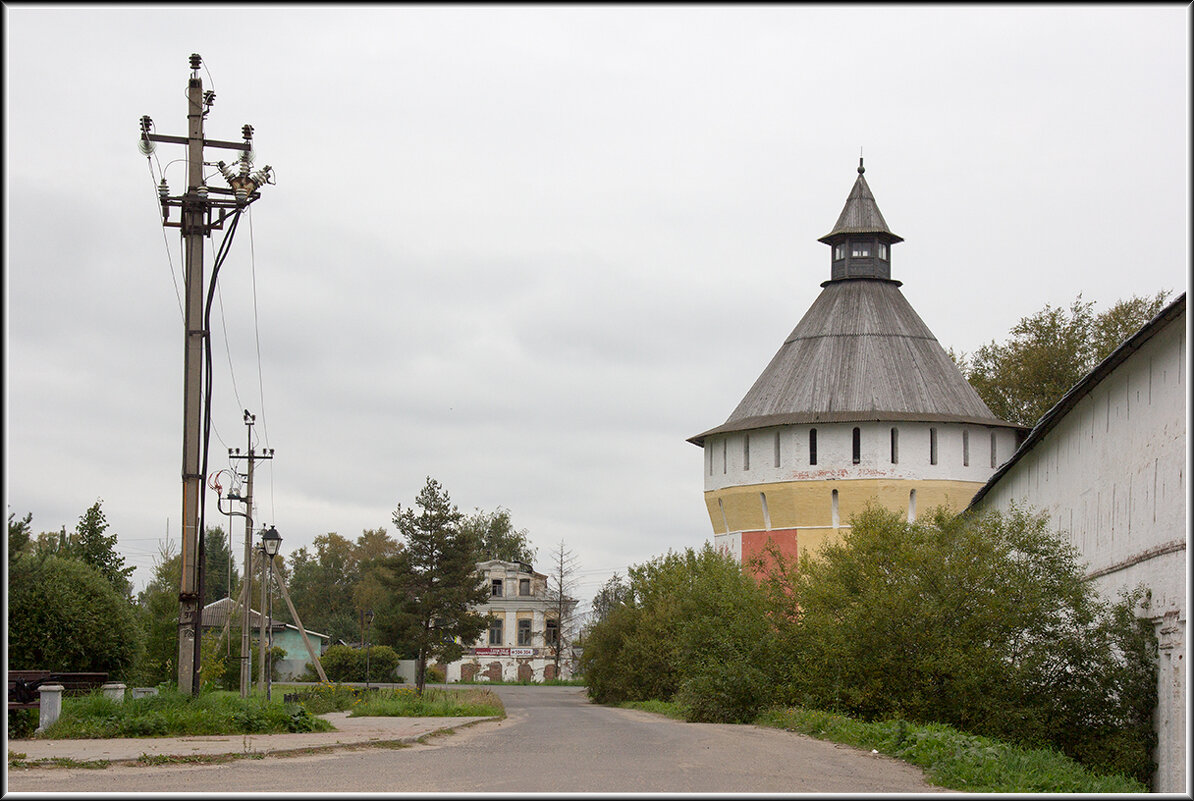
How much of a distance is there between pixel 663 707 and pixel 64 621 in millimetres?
16924

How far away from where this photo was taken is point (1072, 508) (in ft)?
72.2

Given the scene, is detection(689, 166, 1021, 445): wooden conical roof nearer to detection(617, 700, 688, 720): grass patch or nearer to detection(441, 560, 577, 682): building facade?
detection(617, 700, 688, 720): grass patch

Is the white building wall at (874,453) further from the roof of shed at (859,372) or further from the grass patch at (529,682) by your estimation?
the grass patch at (529,682)

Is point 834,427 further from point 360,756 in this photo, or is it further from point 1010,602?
point 360,756

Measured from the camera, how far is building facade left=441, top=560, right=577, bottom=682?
84750 mm

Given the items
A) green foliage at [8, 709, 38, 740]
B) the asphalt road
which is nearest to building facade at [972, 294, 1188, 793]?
the asphalt road

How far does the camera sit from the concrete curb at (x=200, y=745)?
530 inches

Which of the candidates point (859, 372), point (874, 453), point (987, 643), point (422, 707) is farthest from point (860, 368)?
point (987, 643)

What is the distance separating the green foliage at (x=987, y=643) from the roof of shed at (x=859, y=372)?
18033mm

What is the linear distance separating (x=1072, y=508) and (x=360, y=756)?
1311 centimetres

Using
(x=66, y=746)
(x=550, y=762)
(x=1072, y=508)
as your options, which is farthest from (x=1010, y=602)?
(x=66, y=746)

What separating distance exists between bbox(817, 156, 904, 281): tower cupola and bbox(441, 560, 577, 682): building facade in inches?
1674

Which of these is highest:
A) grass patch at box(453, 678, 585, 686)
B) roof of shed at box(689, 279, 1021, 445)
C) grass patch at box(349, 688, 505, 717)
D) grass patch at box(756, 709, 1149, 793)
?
roof of shed at box(689, 279, 1021, 445)

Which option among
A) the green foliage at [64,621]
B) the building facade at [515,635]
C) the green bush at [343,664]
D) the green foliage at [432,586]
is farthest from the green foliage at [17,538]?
the building facade at [515,635]
